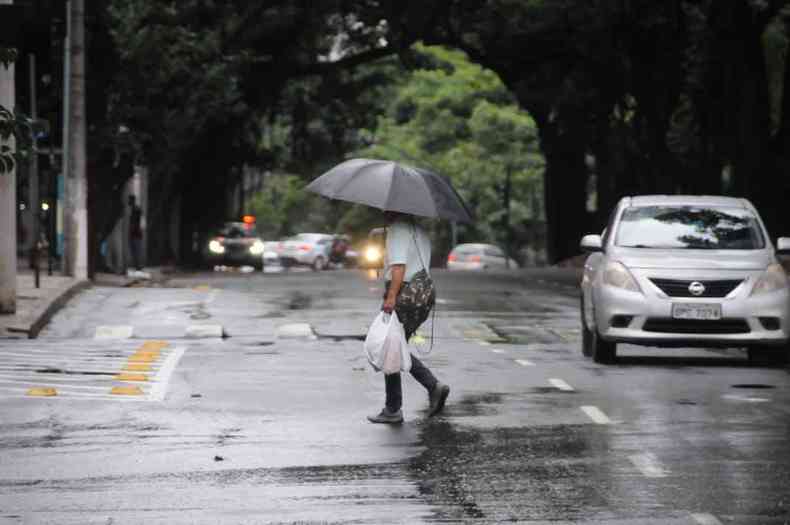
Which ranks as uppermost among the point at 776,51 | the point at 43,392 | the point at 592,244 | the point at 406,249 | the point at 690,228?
the point at 776,51

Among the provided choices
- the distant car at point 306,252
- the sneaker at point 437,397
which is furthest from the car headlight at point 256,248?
the sneaker at point 437,397

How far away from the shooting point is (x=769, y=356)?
18.5 m

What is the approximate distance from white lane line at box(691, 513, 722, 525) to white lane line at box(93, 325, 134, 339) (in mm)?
13319

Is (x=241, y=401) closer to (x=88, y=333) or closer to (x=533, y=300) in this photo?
(x=88, y=333)

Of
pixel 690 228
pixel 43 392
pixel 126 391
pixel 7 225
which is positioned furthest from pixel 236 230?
pixel 43 392

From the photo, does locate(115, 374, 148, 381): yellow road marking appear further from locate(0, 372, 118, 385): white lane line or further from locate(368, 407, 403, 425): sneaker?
locate(368, 407, 403, 425): sneaker

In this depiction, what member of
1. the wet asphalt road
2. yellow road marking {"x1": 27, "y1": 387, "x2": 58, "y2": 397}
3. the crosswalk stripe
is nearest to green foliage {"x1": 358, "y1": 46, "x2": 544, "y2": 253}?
the crosswalk stripe

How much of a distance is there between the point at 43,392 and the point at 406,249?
10.7 feet

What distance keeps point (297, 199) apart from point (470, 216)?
309 ft

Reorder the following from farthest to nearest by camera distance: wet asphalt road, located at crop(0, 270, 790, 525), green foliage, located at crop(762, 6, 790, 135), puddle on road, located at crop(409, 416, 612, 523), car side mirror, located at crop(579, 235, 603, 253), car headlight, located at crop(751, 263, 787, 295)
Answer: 1. green foliage, located at crop(762, 6, 790, 135)
2. car side mirror, located at crop(579, 235, 603, 253)
3. car headlight, located at crop(751, 263, 787, 295)
4. wet asphalt road, located at crop(0, 270, 790, 525)
5. puddle on road, located at crop(409, 416, 612, 523)

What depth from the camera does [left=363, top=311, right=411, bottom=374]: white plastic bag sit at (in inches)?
509

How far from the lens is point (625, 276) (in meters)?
18.3

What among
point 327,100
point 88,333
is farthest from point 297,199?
point 88,333

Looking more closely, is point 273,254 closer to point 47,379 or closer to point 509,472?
point 47,379
